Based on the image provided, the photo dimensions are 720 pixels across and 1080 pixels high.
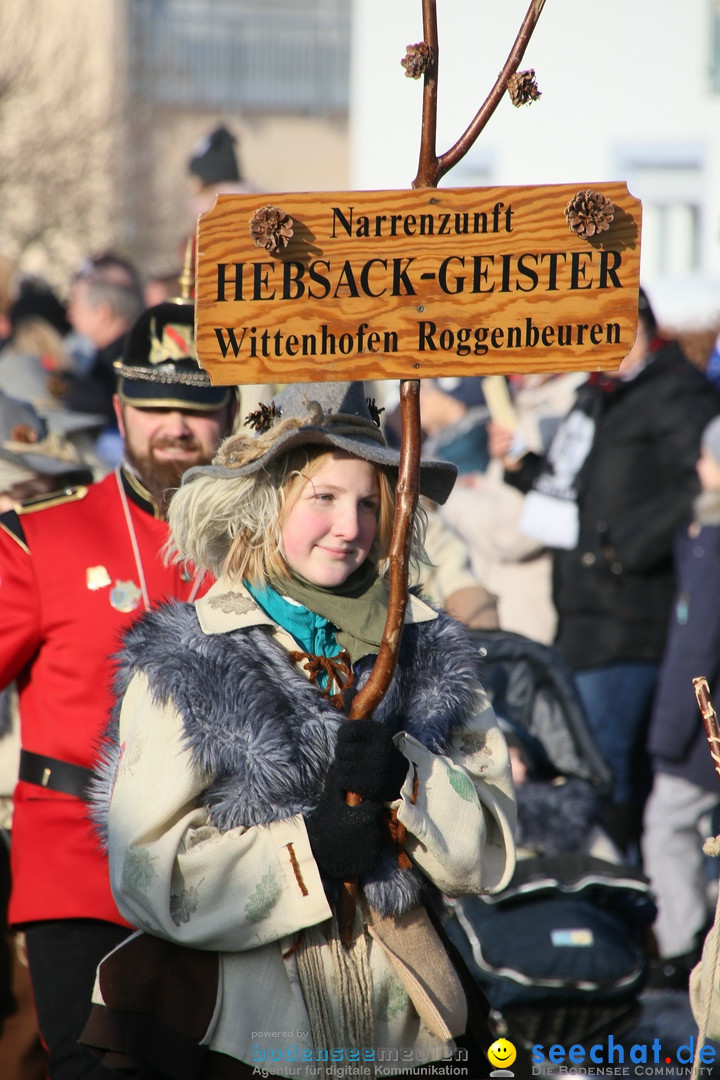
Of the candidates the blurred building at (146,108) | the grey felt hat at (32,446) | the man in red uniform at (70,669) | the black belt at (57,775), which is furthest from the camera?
the blurred building at (146,108)

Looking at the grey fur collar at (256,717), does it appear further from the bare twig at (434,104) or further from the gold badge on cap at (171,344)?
the gold badge on cap at (171,344)

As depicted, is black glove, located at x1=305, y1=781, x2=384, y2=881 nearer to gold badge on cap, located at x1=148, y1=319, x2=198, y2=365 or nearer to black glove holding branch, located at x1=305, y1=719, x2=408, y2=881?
black glove holding branch, located at x1=305, y1=719, x2=408, y2=881

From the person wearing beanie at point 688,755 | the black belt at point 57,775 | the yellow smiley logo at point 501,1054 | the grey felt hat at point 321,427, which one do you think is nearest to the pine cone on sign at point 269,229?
the grey felt hat at point 321,427

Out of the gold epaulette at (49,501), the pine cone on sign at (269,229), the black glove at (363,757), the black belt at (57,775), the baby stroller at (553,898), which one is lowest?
the baby stroller at (553,898)

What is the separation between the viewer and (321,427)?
290 centimetres

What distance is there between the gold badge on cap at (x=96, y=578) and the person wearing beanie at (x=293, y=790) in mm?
620

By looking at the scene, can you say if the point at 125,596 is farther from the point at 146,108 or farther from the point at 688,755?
the point at 146,108

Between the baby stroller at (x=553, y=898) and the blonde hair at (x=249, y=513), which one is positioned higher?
the blonde hair at (x=249, y=513)

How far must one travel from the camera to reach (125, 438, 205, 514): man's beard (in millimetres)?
3781

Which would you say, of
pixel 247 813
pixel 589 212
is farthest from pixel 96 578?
pixel 589 212

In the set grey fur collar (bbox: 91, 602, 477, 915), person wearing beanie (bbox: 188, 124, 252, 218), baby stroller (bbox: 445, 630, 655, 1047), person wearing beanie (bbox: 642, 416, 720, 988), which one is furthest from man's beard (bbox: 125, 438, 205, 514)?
person wearing beanie (bbox: 188, 124, 252, 218)

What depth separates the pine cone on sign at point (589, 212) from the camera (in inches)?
104

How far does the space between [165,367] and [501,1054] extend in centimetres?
190

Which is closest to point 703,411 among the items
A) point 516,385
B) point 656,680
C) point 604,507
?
point 604,507
